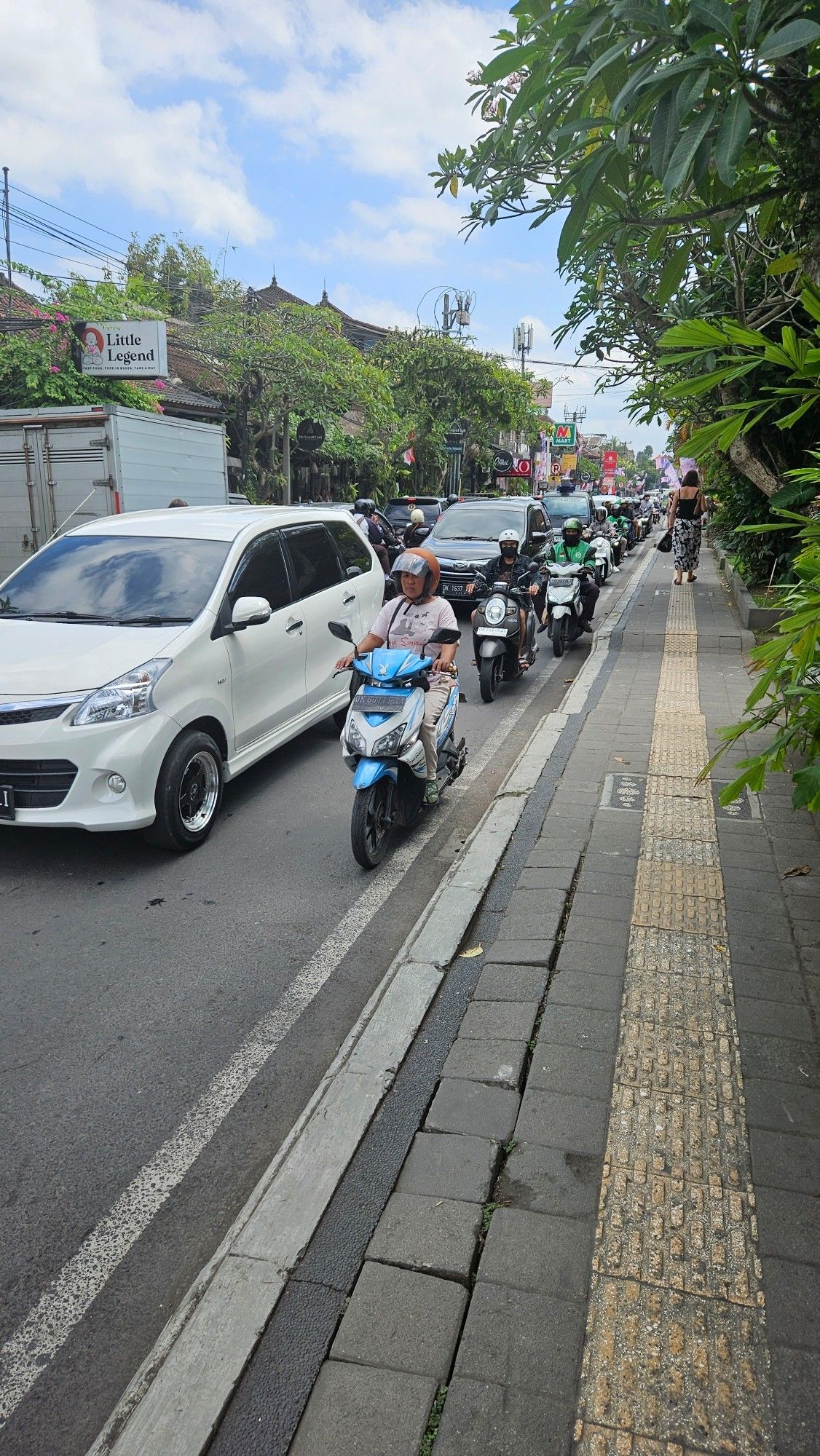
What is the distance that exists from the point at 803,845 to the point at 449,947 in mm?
2060

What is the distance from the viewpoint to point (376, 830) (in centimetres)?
514

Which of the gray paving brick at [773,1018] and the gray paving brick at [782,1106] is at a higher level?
the gray paving brick at [773,1018]

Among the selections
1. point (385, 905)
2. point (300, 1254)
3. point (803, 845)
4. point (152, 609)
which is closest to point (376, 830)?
point (385, 905)

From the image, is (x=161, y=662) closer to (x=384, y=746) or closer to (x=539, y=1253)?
(x=384, y=746)

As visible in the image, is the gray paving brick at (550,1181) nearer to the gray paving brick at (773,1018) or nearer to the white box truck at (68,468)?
the gray paving brick at (773,1018)

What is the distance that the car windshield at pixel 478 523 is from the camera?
14336 millimetres

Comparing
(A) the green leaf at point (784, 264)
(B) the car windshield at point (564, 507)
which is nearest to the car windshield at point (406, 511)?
(B) the car windshield at point (564, 507)

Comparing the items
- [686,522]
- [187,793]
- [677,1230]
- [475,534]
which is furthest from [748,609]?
[677,1230]

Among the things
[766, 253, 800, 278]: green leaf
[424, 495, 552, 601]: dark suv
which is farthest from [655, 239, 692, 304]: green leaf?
[424, 495, 552, 601]: dark suv

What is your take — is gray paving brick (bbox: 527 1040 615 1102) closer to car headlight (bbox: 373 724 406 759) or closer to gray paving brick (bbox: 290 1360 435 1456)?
gray paving brick (bbox: 290 1360 435 1456)

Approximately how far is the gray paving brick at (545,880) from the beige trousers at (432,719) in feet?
3.46

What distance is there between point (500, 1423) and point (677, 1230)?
2.28 feet

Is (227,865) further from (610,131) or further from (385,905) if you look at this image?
(610,131)

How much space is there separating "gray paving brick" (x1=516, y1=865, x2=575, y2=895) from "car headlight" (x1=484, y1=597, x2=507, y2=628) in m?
4.83
